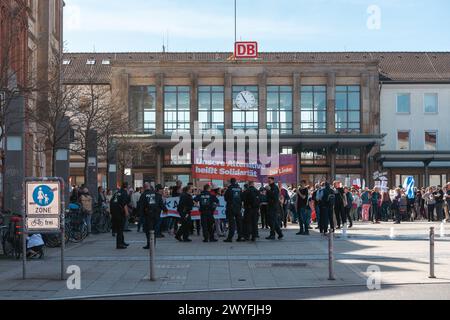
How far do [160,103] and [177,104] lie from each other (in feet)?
4.87

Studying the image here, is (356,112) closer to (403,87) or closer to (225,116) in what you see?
(403,87)

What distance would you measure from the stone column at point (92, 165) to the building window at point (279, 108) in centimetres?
3341

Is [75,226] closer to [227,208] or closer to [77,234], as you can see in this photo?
[77,234]

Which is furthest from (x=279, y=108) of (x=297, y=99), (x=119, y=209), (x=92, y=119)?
(x=119, y=209)

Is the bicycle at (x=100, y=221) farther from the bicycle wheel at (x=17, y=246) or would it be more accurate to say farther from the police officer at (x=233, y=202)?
the bicycle wheel at (x=17, y=246)

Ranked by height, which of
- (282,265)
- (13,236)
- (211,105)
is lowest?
(282,265)

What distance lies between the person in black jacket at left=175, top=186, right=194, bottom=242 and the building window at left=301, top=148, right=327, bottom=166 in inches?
1684

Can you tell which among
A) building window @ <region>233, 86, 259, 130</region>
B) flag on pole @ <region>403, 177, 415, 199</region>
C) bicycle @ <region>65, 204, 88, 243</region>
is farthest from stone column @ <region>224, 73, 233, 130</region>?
bicycle @ <region>65, 204, 88, 243</region>

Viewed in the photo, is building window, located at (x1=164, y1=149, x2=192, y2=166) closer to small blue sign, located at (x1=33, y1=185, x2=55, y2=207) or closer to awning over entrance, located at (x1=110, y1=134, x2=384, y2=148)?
awning over entrance, located at (x1=110, y1=134, x2=384, y2=148)

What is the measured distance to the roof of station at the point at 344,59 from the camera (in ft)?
237

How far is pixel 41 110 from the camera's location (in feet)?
98.5

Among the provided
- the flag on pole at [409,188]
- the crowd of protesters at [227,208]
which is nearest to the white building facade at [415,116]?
the flag on pole at [409,188]

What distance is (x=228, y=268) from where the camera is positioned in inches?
674
